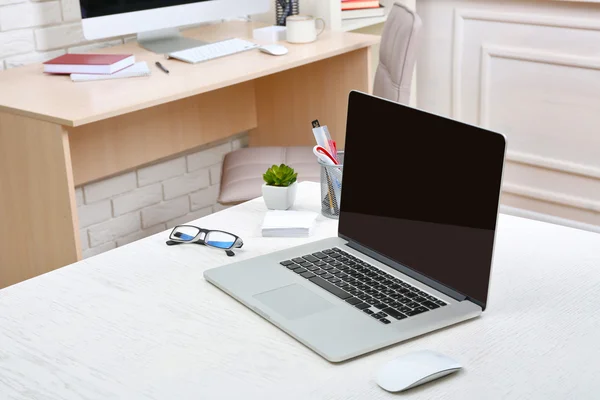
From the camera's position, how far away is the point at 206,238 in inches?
60.0

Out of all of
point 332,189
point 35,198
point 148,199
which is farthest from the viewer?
point 148,199

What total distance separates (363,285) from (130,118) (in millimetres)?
1669

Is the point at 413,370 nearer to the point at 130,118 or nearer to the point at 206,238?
the point at 206,238

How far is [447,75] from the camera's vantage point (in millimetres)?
3445

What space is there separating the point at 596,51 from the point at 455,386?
2.20m

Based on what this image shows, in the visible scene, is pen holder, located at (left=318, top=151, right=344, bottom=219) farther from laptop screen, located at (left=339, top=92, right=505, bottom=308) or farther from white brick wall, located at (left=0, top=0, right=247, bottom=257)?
white brick wall, located at (left=0, top=0, right=247, bottom=257)

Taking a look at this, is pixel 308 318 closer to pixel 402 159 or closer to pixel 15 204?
pixel 402 159

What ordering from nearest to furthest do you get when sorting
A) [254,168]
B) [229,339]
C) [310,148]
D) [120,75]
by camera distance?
[229,339]
[120,75]
[254,168]
[310,148]

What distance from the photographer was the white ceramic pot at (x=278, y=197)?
1.67 m

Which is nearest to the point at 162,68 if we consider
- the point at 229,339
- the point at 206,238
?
the point at 206,238

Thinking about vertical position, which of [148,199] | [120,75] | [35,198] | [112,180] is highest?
[120,75]

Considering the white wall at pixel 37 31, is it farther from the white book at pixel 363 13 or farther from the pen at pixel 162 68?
the white book at pixel 363 13

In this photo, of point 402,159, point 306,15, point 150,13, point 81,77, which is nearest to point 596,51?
point 306,15

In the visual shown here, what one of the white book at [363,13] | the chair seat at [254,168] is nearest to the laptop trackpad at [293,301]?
the chair seat at [254,168]
